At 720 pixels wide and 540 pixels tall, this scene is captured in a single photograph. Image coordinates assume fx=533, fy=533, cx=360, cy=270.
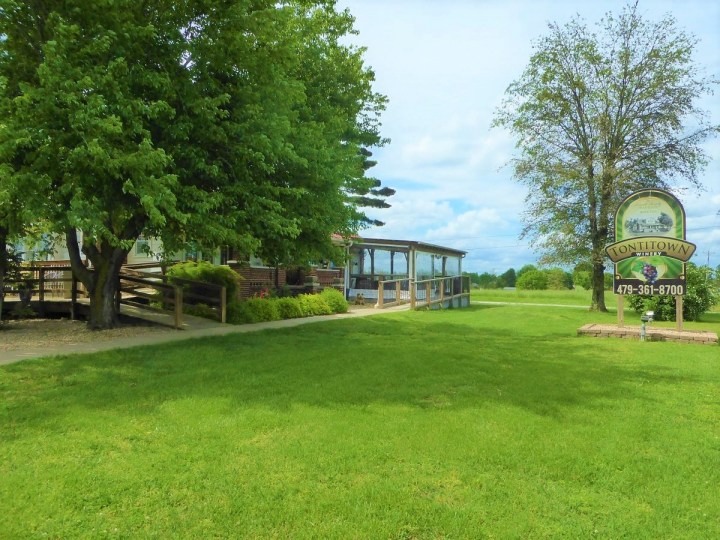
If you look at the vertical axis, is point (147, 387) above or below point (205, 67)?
below

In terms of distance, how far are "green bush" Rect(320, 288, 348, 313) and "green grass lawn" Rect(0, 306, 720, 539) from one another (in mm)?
8741

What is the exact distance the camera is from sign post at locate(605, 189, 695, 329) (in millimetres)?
12797

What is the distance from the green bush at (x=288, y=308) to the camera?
1458 cm

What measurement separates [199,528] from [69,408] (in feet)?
9.89

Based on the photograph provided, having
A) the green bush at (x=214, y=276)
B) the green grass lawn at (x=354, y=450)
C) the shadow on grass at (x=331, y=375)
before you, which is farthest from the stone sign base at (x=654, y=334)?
the green bush at (x=214, y=276)

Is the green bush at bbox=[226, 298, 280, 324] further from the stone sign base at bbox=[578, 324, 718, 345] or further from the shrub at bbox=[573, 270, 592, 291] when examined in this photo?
the shrub at bbox=[573, 270, 592, 291]

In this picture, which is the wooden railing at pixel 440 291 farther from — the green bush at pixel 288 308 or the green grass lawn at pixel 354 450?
the green grass lawn at pixel 354 450

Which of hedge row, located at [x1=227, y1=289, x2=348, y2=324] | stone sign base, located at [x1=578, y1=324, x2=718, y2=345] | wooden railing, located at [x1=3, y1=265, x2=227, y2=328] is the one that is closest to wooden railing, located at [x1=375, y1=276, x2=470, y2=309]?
hedge row, located at [x1=227, y1=289, x2=348, y2=324]

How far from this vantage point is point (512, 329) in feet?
44.8

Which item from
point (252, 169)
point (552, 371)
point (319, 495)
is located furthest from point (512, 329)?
point (319, 495)

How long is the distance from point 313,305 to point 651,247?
911 cm

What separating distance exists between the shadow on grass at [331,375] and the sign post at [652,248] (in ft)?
10.4

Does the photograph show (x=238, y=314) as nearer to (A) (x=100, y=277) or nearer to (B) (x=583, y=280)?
(A) (x=100, y=277)

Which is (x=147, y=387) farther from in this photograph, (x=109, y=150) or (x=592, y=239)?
(x=592, y=239)
